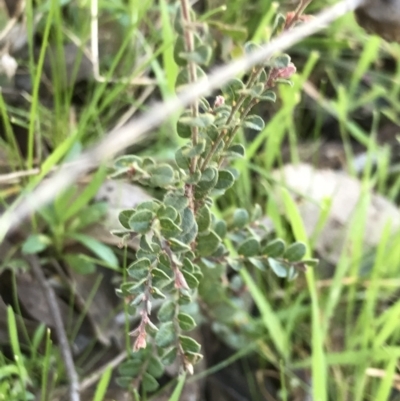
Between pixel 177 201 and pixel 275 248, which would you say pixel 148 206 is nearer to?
pixel 177 201

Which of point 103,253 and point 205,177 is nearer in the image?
point 205,177

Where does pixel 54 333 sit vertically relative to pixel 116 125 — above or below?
below

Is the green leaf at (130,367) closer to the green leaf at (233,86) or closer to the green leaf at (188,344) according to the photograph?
the green leaf at (188,344)

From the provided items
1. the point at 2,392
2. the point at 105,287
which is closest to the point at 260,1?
the point at 105,287

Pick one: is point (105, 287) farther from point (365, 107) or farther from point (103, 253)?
point (365, 107)

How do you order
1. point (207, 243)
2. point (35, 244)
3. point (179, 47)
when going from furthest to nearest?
point (35, 244) → point (207, 243) → point (179, 47)

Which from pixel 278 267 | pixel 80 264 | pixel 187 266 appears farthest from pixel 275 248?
pixel 80 264
